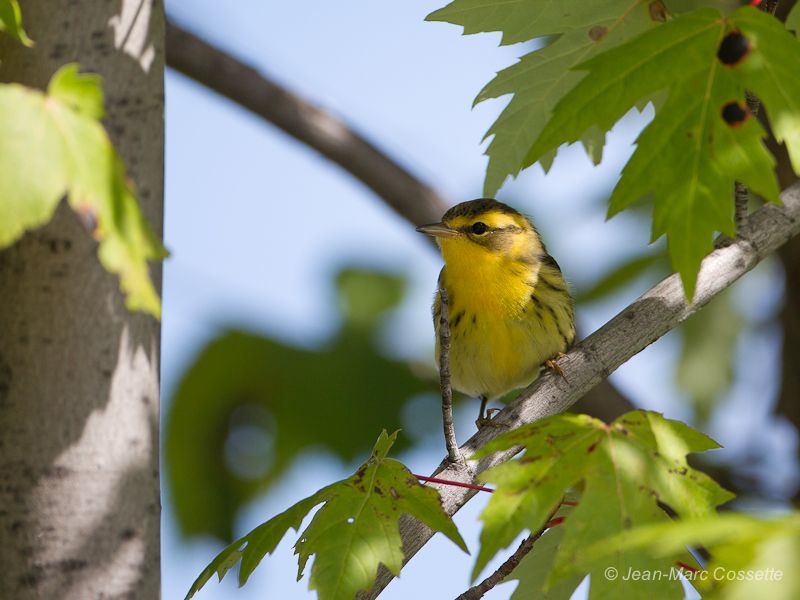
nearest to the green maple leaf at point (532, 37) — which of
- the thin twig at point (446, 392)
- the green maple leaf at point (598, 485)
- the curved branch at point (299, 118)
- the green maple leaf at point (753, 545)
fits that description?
the thin twig at point (446, 392)

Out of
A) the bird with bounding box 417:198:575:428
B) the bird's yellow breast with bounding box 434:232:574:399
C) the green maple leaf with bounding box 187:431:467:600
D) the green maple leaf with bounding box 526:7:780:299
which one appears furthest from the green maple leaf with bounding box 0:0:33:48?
the bird's yellow breast with bounding box 434:232:574:399

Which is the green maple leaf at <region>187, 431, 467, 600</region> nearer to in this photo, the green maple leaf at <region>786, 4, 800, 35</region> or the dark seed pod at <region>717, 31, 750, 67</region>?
the dark seed pod at <region>717, 31, 750, 67</region>

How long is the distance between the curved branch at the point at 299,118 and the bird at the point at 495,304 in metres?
0.27

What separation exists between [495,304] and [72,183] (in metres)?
2.84

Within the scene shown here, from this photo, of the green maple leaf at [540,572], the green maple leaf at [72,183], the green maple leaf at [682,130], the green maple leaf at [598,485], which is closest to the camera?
the green maple leaf at [72,183]

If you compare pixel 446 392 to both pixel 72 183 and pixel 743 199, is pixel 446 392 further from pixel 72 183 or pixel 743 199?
pixel 72 183

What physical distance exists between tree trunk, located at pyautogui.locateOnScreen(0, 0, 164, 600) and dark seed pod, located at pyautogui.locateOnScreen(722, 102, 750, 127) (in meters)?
1.41

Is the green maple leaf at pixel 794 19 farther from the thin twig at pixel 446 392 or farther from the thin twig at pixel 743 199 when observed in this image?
the thin twig at pixel 446 392

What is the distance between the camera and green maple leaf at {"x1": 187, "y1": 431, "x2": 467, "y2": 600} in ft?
7.31

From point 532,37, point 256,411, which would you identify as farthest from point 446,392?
point 256,411

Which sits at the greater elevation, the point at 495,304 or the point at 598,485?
the point at 495,304

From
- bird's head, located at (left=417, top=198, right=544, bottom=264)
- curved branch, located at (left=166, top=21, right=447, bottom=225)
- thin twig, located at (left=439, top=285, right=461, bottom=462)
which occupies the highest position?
curved branch, located at (left=166, top=21, right=447, bottom=225)

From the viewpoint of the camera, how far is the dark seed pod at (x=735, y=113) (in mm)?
2182

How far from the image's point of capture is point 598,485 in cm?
207
